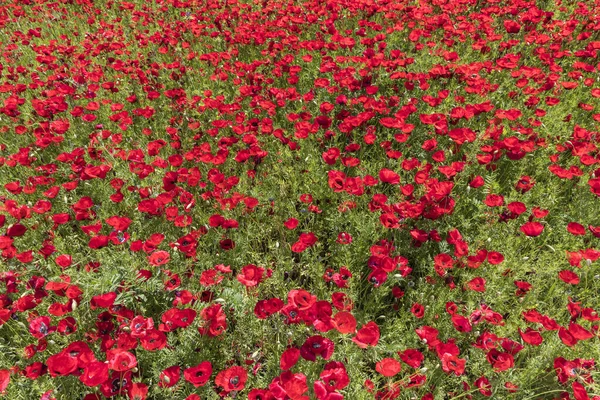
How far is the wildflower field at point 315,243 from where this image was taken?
2182mm

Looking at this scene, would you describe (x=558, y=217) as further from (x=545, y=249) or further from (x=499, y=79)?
(x=499, y=79)

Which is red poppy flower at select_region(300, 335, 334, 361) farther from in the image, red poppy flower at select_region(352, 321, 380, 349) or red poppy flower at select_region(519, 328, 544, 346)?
red poppy flower at select_region(519, 328, 544, 346)

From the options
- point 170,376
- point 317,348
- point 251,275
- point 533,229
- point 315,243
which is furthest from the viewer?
point 315,243

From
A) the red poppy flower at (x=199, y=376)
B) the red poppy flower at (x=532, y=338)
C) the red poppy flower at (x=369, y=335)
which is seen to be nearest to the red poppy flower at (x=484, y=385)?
the red poppy flower at (x=532, y=338)

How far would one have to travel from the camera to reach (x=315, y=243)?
3148 millimetres

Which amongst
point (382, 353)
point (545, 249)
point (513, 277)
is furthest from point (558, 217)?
point (382, 353)

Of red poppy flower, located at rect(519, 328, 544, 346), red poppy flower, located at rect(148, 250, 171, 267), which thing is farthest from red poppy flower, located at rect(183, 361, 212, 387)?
red poppy flower, located at rect(519, 328, 544, 346)

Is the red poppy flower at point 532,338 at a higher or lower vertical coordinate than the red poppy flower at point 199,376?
lower

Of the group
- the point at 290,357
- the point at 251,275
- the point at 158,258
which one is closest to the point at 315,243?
the point at 251,275

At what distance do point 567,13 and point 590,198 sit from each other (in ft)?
14.3

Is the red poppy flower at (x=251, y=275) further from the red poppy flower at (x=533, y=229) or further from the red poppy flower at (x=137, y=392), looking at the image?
the red poppy flower at (x=533, y=229)

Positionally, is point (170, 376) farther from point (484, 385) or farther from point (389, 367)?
point (484, 385)

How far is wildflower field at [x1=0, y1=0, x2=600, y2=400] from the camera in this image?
2182mm

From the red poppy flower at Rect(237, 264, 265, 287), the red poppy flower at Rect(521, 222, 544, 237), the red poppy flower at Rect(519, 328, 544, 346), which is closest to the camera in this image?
the red poppy flower at Rect(519, 328, 544, 346)
